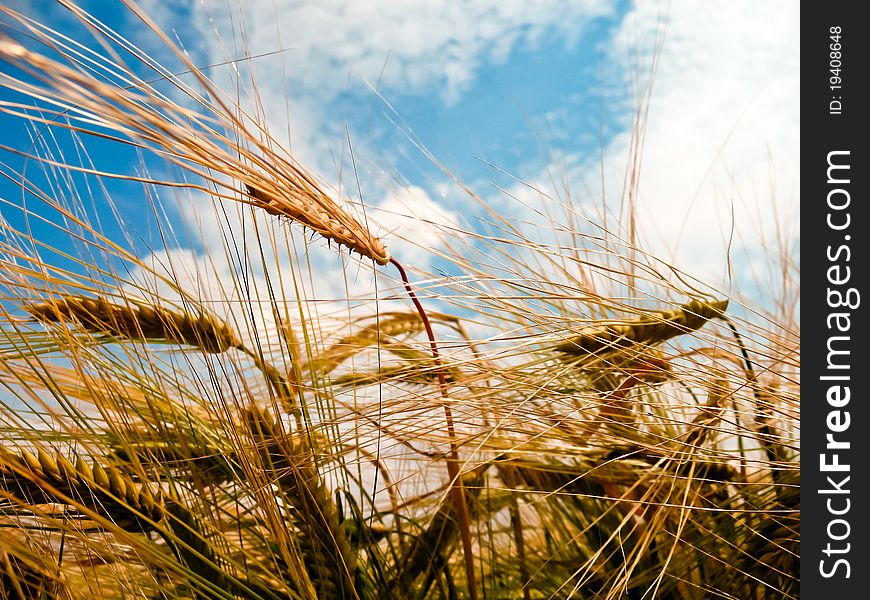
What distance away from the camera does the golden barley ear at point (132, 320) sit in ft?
1.57

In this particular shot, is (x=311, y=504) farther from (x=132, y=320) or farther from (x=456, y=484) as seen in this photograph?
(x=132, y=320)

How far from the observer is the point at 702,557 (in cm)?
54

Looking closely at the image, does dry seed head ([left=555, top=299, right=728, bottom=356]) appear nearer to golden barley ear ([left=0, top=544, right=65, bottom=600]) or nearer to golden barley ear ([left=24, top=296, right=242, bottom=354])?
golden barley ear ([left=24, top=296, right=242, bottom=354])

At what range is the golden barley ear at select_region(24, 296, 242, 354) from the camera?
18.8 inches

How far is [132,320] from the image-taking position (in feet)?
1.67

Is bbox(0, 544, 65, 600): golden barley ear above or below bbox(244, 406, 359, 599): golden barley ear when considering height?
below

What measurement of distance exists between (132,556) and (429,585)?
221 millimetres

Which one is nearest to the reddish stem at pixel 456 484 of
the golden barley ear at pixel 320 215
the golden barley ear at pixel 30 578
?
the golden barley ear at pixel 320 215

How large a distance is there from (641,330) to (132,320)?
386 mm

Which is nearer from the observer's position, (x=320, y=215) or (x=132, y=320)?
(x=320, y=215)

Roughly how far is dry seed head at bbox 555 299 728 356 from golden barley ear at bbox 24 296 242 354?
0.25 metres

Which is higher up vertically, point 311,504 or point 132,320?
point 132,320

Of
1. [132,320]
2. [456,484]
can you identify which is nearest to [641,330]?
[456,484]

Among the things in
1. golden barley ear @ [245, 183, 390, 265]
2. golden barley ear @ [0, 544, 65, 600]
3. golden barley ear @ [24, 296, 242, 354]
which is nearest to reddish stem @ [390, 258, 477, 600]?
golden barley ear @ [245, 183, 390, 265]
